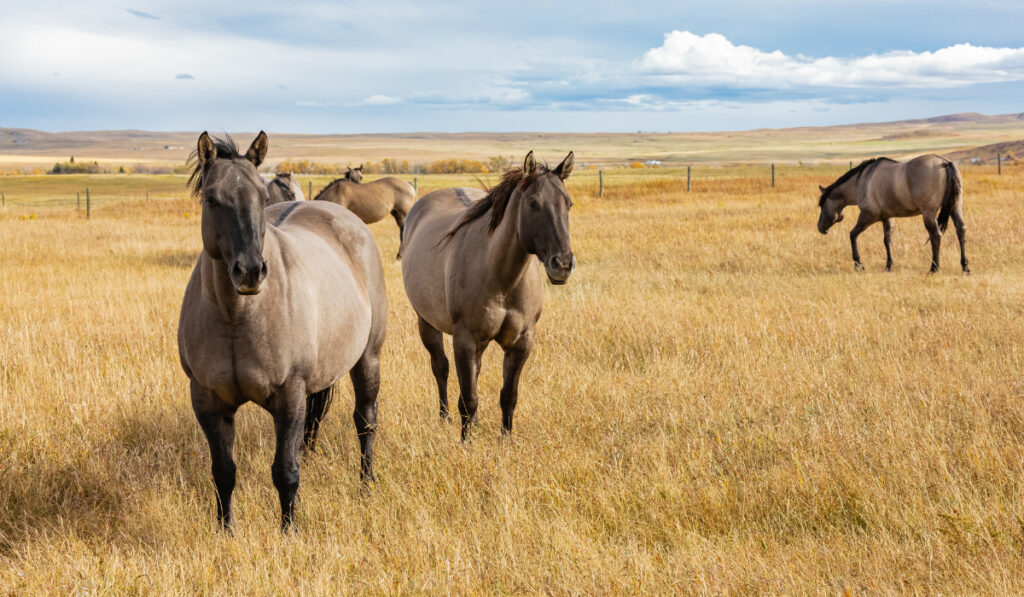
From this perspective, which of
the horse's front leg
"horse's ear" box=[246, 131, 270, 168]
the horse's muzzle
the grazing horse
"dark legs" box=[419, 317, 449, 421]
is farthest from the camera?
the grazing horse

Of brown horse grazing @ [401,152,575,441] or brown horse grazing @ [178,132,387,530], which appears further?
brown horse grazing @ [401,152,575,441]

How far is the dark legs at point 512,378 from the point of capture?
17.7 ft

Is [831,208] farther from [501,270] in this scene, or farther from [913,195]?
[501,270]

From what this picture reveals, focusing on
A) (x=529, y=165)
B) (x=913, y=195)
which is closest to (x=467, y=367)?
(x=529, y=165)

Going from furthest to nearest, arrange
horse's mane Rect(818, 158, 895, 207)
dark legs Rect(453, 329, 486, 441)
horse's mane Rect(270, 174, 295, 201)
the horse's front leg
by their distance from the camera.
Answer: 1. horse's mane Rect(818, 158, 895, 207)
2. horse's mane Rect(270, 174, 295, 201)
3. dark legs Rect(453, 329, 486, 441)
4. the horse's front leg

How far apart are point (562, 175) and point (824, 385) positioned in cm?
285

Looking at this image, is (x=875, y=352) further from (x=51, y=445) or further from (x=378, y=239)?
(x=378, y=239)

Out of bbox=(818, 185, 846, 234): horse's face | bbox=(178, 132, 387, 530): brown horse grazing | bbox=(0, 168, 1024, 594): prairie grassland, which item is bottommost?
bbox=(0, 168, 1024, 594): prairie grassland

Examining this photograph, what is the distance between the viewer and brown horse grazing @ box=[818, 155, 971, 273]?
499 inches

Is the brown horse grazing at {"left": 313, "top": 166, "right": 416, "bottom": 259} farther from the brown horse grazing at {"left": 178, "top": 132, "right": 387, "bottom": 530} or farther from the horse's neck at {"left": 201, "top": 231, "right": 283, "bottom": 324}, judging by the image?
the horse's neck at {"left": 201, "top": 231, "right": 283, "bottom": 324}

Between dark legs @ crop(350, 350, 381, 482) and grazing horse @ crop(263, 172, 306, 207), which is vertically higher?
grazing horse @ crop(263, 172, 306, 207)

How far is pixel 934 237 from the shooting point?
41.1ft

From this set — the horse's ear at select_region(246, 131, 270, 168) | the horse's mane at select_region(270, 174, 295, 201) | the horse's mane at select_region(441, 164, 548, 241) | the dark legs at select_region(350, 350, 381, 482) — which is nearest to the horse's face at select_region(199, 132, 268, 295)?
the horse's ear at select_region(246, 131, 270, 168)

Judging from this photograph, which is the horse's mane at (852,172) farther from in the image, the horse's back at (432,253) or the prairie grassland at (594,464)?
the horse's back at (432,253)
